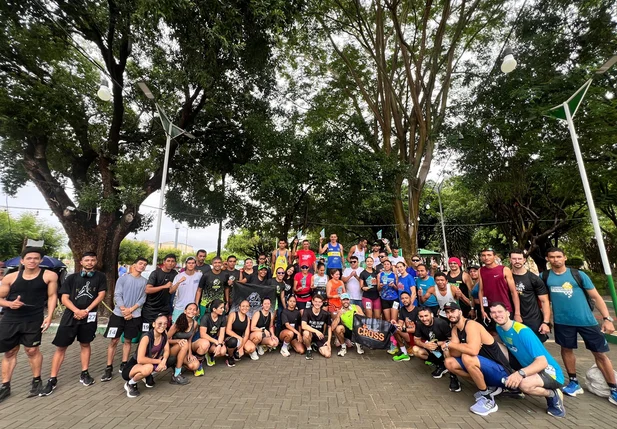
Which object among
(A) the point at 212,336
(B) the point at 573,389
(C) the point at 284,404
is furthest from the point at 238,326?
(B) the point at 573,389

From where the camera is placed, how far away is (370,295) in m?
6.65

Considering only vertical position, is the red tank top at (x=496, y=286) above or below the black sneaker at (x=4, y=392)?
above

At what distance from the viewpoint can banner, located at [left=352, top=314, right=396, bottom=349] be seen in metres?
5.93

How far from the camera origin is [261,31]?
8.77 meters

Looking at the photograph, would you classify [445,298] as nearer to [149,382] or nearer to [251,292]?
[251,292]

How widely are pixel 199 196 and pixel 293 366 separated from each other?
11.6 meters

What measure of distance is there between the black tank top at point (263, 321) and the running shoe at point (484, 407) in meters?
3.88

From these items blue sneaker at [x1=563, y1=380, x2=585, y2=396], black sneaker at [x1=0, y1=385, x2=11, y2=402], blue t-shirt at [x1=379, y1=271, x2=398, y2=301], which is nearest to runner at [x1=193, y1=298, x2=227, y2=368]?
black sneaker at [x1=0, y1=385, x2=11, y2=402]

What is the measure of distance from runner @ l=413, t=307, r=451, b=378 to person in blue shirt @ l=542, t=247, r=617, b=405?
1635mm

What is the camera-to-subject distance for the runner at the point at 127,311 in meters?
4.92

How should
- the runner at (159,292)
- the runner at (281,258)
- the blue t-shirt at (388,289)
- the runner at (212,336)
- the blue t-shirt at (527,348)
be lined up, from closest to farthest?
the blue t-shirt at (527,348) < the runner at (212,336) < the runner at (159,292) < the blue t-shirt at (388,289) < the runner at (281,258)

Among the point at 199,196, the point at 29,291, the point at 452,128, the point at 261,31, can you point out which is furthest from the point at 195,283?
the point at 452,128

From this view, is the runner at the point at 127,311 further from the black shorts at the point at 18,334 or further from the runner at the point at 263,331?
the runner at the point at 263,331

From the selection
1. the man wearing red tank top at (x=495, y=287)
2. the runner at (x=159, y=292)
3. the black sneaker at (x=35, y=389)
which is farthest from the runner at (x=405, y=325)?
the black sneaker at (x=35, y=389)
